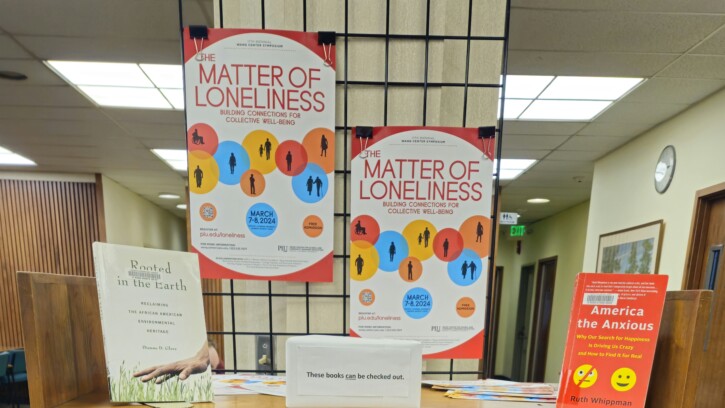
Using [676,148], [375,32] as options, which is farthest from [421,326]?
[676,148]

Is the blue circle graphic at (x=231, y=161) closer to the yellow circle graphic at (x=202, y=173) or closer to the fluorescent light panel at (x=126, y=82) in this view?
the yellow circle graphic at (x=202, y=173)

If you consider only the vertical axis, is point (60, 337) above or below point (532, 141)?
below

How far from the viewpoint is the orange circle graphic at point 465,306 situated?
82cm

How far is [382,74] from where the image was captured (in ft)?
2.72

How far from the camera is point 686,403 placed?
0.55m

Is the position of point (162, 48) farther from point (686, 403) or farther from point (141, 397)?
point (686, 403)

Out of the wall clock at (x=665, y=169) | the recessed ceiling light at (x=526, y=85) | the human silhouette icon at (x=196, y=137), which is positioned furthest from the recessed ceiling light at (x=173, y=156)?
the wall clock at (x=665, y=169)

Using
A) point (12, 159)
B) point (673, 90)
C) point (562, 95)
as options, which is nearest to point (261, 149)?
point (562, 95)

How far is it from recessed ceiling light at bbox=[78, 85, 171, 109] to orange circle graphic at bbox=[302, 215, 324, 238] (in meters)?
2.70

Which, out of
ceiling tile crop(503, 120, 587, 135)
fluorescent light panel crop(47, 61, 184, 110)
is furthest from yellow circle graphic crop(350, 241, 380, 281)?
ceiling tile crop(503, 120, 587, 135)

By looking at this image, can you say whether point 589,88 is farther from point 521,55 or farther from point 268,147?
point 268,147

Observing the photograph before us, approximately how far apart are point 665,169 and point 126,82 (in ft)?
14.1

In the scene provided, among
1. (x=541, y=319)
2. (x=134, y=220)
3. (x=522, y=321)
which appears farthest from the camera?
(x=522, y=321)

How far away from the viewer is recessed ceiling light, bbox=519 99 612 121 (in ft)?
10.2
